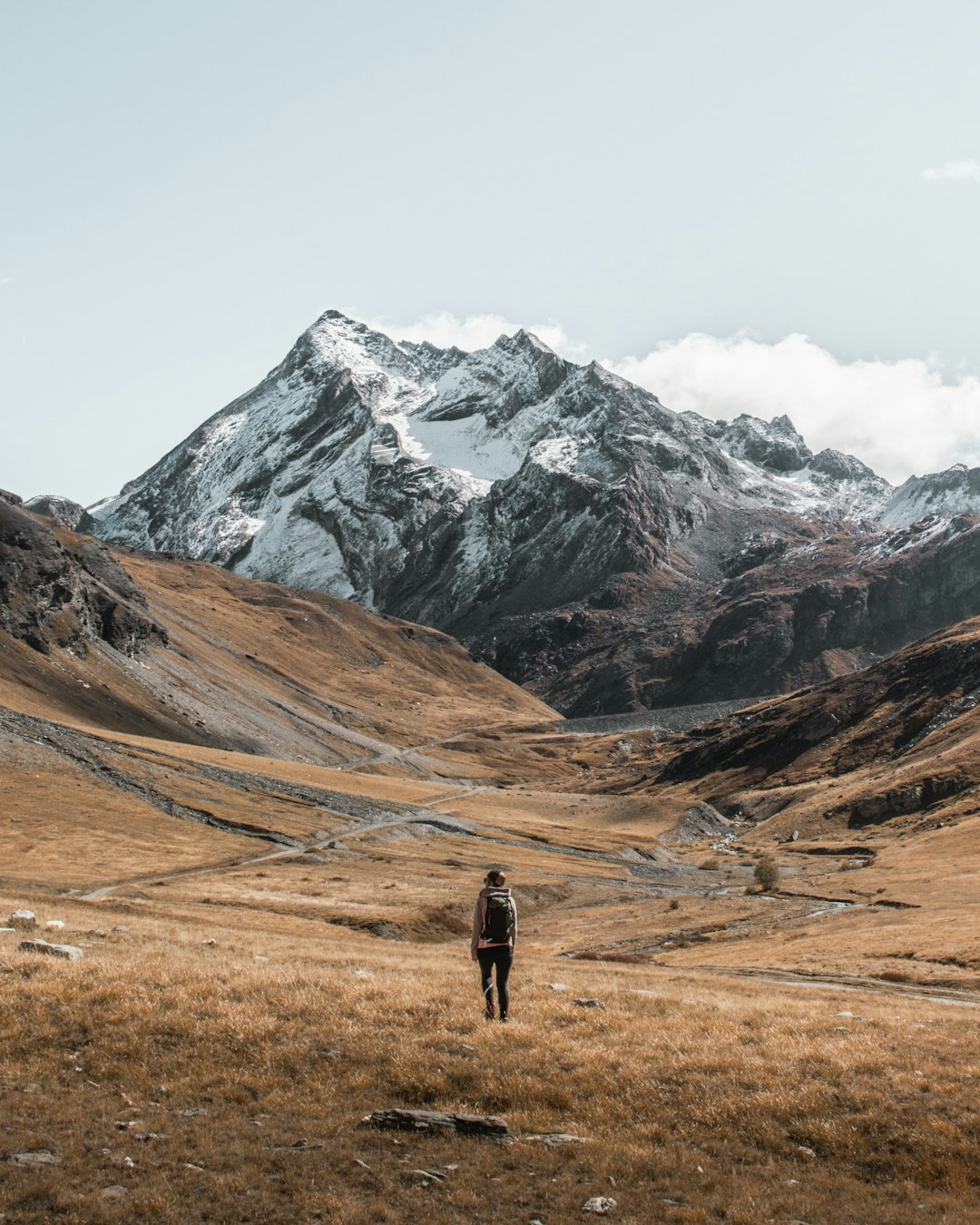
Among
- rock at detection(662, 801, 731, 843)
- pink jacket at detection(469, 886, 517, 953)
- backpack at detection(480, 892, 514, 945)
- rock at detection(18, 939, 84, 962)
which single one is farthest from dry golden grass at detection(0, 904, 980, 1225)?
rock at detection(662, 801, 731, 843)

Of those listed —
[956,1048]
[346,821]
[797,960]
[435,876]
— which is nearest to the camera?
[956,1048]

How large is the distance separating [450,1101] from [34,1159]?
715cm

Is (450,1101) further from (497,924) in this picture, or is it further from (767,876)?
(767,876)

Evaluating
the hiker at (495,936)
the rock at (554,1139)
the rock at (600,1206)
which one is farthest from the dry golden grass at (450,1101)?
the hiker at (495,936)

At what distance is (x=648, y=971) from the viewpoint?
136 ft

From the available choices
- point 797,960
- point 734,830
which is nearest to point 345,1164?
point 797,960

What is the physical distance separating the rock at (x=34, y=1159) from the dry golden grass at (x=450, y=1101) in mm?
176

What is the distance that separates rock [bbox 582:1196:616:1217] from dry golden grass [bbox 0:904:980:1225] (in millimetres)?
303

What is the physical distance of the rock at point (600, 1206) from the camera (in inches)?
596

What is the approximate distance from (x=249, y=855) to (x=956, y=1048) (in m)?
84.4

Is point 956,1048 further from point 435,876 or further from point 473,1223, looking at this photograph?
point 435,876

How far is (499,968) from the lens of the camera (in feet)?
78.2

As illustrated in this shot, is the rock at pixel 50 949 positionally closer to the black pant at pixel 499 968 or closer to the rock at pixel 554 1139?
the black pant at pixel 499 968

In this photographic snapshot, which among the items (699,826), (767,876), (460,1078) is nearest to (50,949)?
(460,1078)
